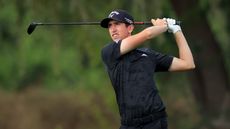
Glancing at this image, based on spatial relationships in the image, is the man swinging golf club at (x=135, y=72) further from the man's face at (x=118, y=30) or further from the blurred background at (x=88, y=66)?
the blurred background at (x=88, y=66)

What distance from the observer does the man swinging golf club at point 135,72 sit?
5008 millimetres

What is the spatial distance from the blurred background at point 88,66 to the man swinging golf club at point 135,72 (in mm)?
3152

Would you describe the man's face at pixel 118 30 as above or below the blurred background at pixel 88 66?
below

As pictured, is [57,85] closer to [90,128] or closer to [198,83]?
[90,128]

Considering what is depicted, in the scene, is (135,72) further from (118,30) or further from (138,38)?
(118,30)

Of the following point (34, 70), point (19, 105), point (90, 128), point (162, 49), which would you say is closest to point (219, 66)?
point (162, 49)

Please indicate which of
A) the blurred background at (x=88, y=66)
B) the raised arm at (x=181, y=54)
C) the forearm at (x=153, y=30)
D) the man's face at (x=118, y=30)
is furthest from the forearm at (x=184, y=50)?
the blurred background at (x=88, y=66)

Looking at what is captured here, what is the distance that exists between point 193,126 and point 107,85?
1.98m

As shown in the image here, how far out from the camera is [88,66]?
13.7 m

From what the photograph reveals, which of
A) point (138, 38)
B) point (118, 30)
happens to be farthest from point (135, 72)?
point (118, 30)

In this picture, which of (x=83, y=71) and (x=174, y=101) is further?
(x=83, y=71)

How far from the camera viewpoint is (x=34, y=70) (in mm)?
17578

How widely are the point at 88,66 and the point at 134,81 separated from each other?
8672 mm

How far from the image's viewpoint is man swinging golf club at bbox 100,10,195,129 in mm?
5008
